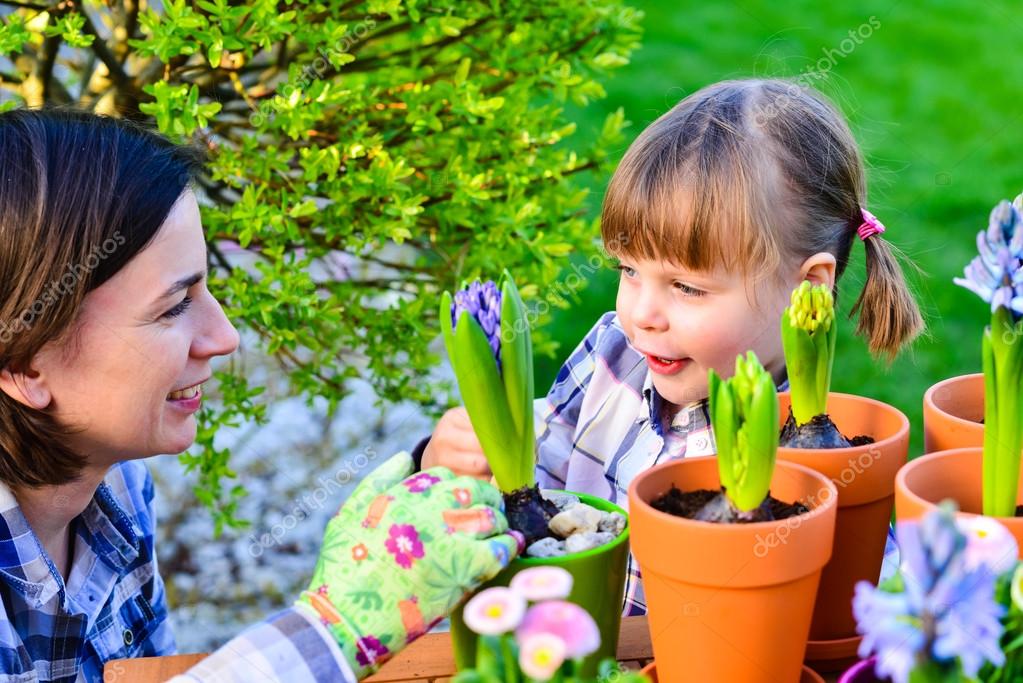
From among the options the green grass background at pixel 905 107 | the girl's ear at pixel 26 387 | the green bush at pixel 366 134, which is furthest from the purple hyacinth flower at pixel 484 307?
the green grass background at pixel 905 107

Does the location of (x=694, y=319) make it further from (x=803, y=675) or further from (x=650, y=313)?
(x=803, y=675)

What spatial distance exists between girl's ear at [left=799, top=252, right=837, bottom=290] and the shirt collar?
1.09 metres

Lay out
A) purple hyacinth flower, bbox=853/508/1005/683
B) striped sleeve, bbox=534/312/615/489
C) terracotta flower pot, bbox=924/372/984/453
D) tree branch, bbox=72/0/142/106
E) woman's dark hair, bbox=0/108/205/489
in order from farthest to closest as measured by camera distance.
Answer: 1. tree branch, bbox=72/0/142/106
2. striped sleeve, bbox=534/312/615/489
3. woman's dark hair, bbox=0/108/205/489
4. terracotta flower pot, bbox=924/372/984/453
5. purple hyacinth flower, bbox=853/508/1005/683

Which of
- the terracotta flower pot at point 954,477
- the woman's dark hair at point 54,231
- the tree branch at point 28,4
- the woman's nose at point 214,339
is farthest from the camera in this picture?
the tree branch at point 28,4

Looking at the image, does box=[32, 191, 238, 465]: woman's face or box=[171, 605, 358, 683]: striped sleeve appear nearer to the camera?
box=[171, 605, 358, 683]: striped sleeve

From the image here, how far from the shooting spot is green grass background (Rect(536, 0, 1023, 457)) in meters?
3.28

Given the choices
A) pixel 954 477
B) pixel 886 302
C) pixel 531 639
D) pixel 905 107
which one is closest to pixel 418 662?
pixel 531 639

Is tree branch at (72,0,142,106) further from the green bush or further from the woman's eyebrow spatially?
the woman's eyebrow

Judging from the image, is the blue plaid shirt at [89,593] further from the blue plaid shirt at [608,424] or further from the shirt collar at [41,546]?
the blue plaid shirt at [608,424]

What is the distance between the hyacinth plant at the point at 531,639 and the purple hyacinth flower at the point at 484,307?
1.01 ft

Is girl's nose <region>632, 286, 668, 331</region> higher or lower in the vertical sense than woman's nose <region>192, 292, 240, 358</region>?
higher

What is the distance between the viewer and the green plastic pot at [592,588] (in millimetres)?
950

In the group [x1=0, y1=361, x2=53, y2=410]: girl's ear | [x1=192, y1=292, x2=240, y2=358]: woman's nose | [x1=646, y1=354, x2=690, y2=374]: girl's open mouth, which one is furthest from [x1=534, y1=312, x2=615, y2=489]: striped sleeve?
[x1=0, y1=361, x2=53, y2=410]: girl's ear

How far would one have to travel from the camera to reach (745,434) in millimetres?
849
